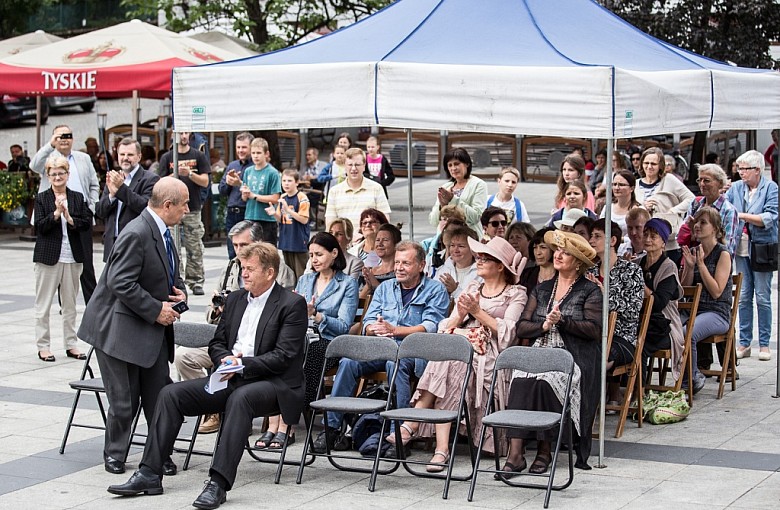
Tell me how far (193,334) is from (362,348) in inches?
47.2

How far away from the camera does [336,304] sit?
8.26 meters

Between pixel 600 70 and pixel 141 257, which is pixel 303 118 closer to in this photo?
pixel 141 257

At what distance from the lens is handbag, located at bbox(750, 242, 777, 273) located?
1066cm

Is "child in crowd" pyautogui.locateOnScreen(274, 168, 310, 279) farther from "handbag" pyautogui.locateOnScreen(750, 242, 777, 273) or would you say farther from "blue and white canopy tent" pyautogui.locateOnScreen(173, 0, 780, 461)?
"handbag" pyautogui.locateOnScreen(750, 242, 777, 273)

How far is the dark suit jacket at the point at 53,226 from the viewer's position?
10.5m

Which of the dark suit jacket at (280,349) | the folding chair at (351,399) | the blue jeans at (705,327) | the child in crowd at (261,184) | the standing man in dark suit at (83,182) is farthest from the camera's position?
the child in crowd at (261,184)

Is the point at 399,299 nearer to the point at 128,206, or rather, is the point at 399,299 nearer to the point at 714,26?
the point at 128,206

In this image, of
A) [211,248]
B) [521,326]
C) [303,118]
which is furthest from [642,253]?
[211,248]

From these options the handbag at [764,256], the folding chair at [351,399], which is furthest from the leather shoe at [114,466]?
the handbag at [764,256]

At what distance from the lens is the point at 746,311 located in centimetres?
1095

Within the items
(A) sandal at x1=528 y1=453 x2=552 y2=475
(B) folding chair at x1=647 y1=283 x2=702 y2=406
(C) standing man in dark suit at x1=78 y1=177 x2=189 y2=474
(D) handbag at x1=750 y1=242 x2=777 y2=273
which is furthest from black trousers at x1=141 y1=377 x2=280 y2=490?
(D) handbag at x1=750 y1=242 x2=777 y2=273

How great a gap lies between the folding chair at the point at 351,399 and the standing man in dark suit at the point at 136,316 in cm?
92

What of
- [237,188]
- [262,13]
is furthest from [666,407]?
[262,13]

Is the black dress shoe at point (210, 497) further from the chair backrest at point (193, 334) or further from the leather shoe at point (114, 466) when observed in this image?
the chair backrest at point (193, 334)
